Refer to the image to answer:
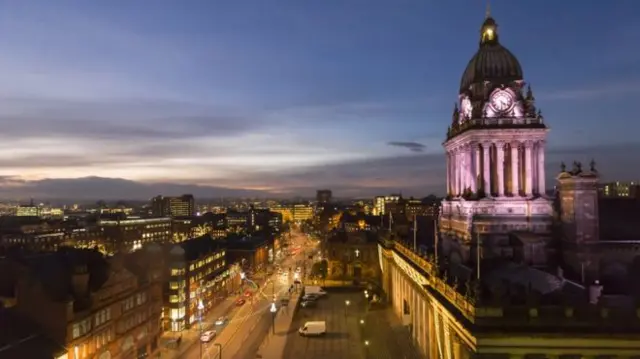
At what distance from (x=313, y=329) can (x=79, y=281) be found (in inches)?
1306

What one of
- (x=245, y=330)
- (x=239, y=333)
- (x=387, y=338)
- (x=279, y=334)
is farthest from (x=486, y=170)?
(x=245, y=330)

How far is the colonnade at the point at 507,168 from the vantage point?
62719 millimetres

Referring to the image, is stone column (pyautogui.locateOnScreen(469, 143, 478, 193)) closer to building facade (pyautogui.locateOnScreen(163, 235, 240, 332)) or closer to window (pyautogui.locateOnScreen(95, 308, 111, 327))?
window (pyautogui.locateOnScreen(95, 308, 111, 327))

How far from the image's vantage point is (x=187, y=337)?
80688mm

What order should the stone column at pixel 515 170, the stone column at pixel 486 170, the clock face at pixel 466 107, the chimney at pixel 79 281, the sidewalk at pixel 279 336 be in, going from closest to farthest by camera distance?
1. the chimney at pixel 79 281
2. the stone column at pixel 515 170
3. the stone column at pixel 486 170
4. the clock face at pixel 466 107
5. the sidewalk at pixel 279 336

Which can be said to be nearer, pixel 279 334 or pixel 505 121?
pixel 505 121

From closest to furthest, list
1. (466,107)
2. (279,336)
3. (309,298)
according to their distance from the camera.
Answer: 1. (466,107)
2. (279,336)
3. (309,298)

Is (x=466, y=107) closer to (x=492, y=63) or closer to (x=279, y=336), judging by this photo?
(x=492, y=63)

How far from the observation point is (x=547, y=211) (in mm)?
61188

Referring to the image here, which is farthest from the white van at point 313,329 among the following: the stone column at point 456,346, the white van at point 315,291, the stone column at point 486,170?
the stone column at point 456,346

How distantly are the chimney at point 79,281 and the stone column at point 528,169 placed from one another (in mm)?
50996

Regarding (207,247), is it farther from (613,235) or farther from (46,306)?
(613,235)

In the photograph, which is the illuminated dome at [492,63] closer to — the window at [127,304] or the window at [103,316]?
the window at [127,304]

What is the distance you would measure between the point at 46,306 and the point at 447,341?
129 ft
